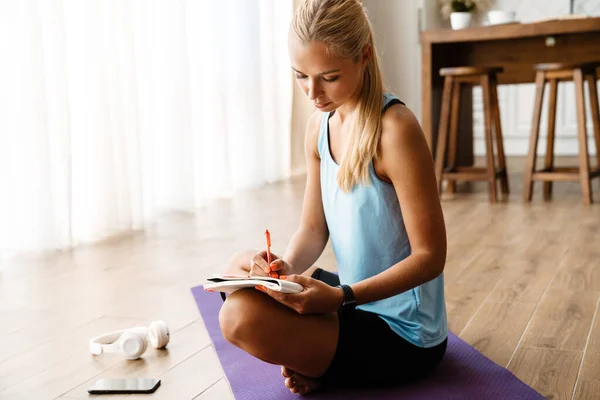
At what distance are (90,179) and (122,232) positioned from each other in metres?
0.28

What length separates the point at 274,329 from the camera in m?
1.42

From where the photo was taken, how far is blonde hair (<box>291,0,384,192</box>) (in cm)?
138

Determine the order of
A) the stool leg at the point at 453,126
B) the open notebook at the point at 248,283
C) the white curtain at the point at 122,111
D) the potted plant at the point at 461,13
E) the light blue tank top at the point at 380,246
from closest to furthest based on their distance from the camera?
the open notebook at the point at 248,283 < the light blue tank top at the point at 380,246 < the white curtain at the point at 122,111 < the stool leg at the point at 453,126 < the potted plant at the point at 461,13

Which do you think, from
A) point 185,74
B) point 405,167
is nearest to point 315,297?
point 405,167

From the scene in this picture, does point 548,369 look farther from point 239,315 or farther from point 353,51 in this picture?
point 353,51

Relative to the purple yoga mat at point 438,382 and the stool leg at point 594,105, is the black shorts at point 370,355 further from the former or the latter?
the stool leg at point 594,105

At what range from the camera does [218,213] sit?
154 inches

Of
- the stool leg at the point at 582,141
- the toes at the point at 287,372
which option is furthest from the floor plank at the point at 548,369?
the stool leg at the point at 582,141

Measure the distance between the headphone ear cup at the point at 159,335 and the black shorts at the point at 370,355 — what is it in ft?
1.56

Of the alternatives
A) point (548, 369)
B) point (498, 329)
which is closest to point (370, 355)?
point (548, 369)

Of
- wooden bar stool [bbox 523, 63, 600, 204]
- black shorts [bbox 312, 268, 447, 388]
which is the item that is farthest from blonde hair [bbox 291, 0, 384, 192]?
wooden bar stool [bbox 523, 63, 600, 204]

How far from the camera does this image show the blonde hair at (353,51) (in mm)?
1385

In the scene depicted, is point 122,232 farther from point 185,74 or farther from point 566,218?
point 566,218

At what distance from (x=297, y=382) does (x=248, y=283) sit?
292mm
